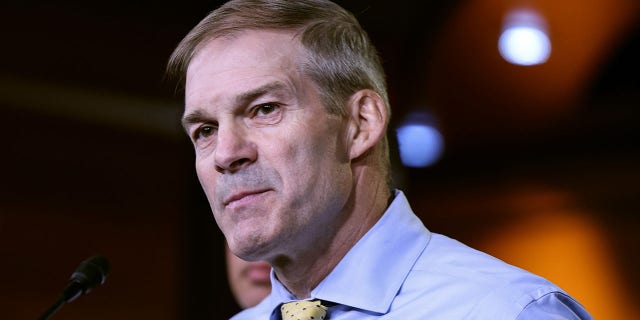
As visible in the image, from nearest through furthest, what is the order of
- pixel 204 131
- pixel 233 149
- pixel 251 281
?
1. pixel 233 149
2. pixel 204 131
3. pixel 251 281

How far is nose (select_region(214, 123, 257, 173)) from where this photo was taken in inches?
47.9

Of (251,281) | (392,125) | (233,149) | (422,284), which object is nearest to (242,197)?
(233,149)

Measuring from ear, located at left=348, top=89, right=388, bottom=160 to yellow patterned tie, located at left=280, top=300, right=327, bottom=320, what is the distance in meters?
0.24

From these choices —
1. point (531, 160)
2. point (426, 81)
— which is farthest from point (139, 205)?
point (531, 160)

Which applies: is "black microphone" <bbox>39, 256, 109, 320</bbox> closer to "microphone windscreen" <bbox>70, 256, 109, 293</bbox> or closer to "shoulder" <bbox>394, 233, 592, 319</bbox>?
"microphone windscreen" <bbox>70, 256, 109, 293</bbox>

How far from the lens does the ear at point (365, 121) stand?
133 centimetres

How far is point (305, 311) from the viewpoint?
1.26m

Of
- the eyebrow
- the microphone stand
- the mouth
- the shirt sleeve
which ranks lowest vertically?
the microphone stand

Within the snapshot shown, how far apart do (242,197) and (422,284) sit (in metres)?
0.29

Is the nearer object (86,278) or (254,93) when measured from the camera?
(254,93)

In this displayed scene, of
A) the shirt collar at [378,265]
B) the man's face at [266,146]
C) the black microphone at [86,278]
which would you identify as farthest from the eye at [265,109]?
the black microphone at [86,278]

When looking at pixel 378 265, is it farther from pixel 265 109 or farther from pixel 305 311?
pixel 265 109

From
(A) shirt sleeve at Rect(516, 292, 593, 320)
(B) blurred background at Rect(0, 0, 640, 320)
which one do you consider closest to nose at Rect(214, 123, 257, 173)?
(A) shirt sleeve at Rect(516, 292, 593, 320)

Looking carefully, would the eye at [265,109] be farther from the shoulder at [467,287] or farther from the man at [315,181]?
the shoulder at [467,287]
